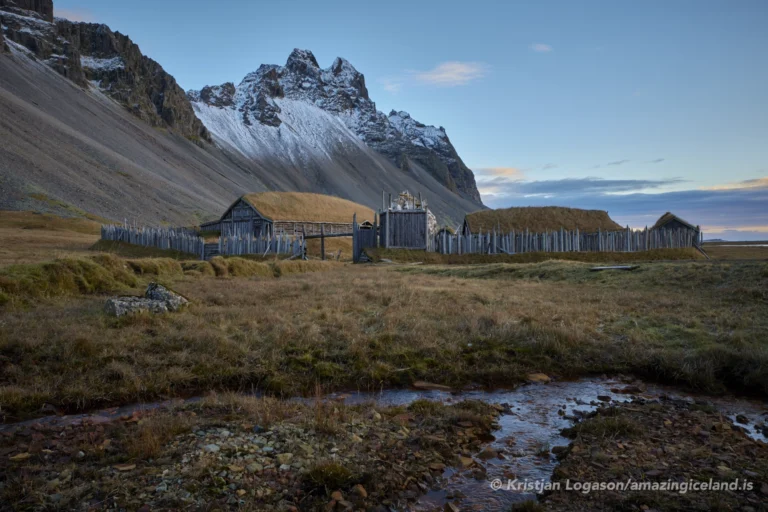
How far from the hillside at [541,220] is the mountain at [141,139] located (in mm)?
50252

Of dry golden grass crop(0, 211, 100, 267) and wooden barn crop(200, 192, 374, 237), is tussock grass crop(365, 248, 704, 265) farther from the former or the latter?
dry golden grass crop(0, 211, 100, 267)

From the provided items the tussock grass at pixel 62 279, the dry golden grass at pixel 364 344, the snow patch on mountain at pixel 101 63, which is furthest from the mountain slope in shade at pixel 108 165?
the dry golden grass at pixel 364 344

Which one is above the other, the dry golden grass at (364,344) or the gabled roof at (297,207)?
the gabled roof at (297,207)

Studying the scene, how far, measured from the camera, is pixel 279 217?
47656mm

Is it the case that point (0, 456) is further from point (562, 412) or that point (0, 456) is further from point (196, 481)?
point (562, 412)

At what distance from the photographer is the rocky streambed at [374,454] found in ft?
12.8

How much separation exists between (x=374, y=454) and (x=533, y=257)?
28442 mm

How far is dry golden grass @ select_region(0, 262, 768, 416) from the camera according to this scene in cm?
680

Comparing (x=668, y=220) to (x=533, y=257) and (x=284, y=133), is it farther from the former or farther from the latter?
(x=284, y=133)

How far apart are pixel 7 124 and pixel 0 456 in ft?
284

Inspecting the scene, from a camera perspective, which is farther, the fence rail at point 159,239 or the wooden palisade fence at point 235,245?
the fence rail at point 159,239

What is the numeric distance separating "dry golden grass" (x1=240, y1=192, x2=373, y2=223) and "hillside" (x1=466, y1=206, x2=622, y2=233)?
20.0m

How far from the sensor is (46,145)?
71.5 meters

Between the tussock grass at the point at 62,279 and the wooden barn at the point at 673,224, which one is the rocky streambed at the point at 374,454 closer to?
the tussock grass at the point at 62,279
